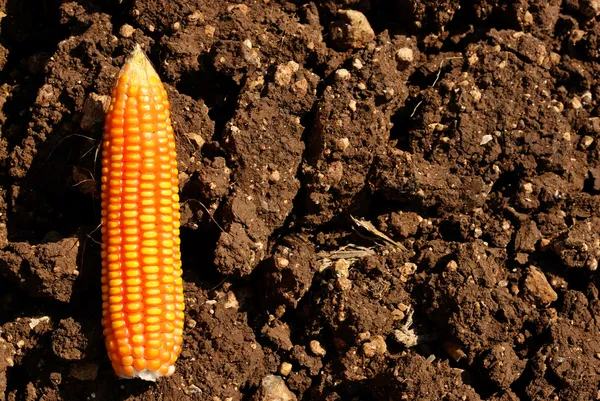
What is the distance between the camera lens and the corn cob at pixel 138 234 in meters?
2.66

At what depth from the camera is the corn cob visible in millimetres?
2656

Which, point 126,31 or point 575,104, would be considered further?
point 575,104

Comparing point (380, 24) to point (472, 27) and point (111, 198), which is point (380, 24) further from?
point (111, 198)

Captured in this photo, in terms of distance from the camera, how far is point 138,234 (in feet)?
8.79

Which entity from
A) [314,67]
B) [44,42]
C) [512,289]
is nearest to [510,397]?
[512,289]

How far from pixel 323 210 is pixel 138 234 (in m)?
0.93

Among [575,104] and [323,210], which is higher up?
[575,104]

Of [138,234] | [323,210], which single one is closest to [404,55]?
[323,210]

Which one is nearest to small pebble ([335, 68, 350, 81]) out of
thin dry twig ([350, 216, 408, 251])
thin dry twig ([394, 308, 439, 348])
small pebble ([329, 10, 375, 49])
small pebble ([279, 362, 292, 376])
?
small pebble ([329, 10, 375, 49])

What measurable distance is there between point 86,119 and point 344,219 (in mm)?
1365

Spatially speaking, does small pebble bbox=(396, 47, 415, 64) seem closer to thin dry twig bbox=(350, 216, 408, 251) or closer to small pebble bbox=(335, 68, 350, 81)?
small pebble bbox=(335, 68, 350, 81)

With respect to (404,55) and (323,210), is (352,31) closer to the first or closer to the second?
(404,55)

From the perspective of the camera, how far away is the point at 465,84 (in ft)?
10.2

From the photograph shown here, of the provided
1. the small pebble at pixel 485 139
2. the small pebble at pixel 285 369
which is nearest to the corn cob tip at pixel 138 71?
the small pebble at pixel 285 369
